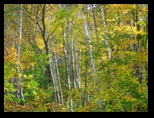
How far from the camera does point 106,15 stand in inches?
500

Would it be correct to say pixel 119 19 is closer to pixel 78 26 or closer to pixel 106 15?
pixel 106 15

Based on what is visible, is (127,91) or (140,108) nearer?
(127,91)

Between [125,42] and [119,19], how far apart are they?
9.51ft

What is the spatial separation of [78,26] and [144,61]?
23.4 feet
